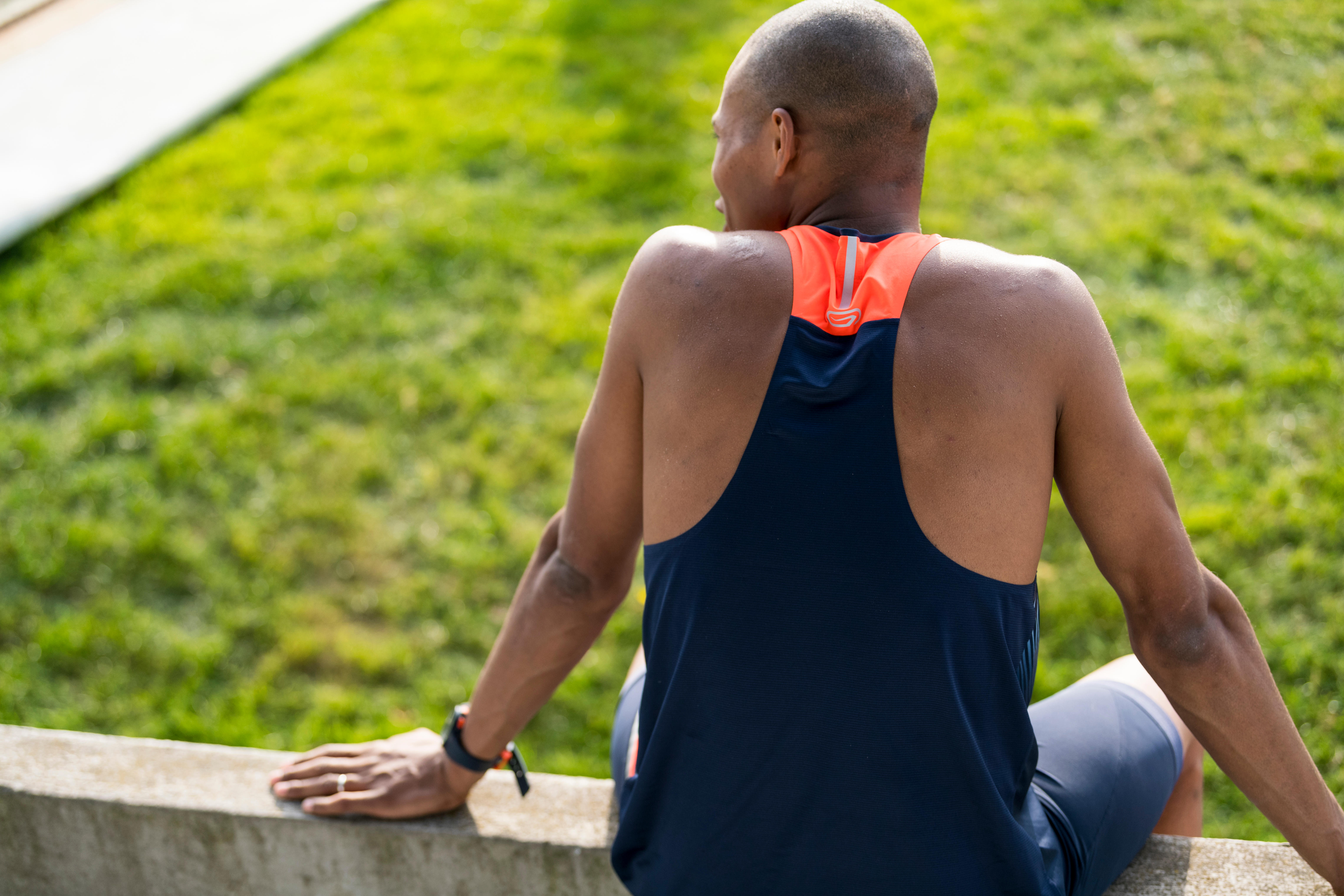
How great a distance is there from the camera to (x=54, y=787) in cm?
214

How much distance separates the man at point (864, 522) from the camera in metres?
1.34

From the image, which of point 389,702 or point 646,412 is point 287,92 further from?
point 646,412

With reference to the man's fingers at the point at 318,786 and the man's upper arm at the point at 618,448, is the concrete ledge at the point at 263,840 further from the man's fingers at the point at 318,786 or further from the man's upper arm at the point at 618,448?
the man's upper arm at the point at 618,448

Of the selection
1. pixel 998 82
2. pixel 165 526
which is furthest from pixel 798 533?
pixel 998 82

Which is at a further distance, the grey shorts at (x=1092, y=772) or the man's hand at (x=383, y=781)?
the man's hand at (x=383, y=781)

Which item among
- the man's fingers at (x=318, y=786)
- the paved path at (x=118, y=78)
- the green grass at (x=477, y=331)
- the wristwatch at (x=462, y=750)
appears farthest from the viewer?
the paved path at (x=118, y=78)

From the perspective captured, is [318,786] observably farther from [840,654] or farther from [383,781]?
[840,654]

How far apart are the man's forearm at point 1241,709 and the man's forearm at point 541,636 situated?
2.80ft

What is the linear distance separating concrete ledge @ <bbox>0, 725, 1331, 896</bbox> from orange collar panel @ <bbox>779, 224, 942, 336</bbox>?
1.13m

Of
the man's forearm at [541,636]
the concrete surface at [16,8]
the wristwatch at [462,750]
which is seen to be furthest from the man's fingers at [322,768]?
the concrete surface at [16,8]

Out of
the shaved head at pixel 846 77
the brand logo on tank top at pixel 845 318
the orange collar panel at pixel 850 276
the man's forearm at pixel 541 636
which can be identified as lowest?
the man's forearm at pixel 541 636

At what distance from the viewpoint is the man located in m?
1.34

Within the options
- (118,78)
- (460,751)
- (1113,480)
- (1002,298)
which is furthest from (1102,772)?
(118,78)

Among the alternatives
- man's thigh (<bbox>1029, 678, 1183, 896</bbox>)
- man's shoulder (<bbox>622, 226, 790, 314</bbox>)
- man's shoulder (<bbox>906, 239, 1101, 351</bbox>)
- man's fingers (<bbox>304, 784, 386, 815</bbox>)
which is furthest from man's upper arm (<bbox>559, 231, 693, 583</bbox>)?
man's thigh (<bbox>1029, 678, 1183, 896</bbox>)
